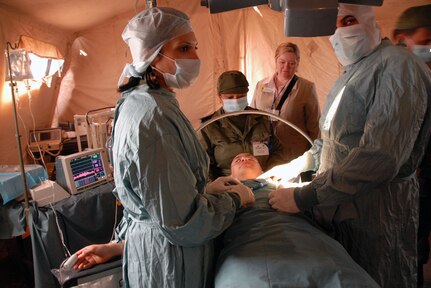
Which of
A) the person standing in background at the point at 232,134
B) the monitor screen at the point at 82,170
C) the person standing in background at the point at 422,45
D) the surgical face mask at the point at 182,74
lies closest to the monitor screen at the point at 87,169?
the monitor screen at the point at 82,170

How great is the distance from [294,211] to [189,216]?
575 mm

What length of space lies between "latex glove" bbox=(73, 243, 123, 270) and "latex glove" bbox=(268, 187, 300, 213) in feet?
2.39

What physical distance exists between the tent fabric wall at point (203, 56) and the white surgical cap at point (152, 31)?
262 cm

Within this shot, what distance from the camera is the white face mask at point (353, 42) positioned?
1.36 m

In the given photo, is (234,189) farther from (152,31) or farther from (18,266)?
(18,266)

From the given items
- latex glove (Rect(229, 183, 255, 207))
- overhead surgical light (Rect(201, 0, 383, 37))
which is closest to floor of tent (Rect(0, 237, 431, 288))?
latex glove (Rect(229, 183, 255, 207))

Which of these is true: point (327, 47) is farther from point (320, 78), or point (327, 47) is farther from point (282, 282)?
point (282, 282)

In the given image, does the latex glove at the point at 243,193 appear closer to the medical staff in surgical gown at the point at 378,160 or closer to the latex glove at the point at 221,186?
the latex glove at the point at 221,186

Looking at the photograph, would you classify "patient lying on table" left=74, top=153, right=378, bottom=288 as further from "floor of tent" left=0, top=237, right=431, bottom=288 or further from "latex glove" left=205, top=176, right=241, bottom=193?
"floor of tent" left=0, top=237, right=431, bottom=288

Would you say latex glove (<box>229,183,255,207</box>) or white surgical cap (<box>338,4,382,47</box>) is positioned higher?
white surgical cap (<box>338,4,382,47</box>)

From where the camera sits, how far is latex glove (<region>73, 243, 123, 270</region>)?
4.19 ft

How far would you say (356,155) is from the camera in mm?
1240

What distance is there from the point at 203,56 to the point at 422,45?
281 cm

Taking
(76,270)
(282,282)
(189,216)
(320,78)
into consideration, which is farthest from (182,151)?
(320,78)
